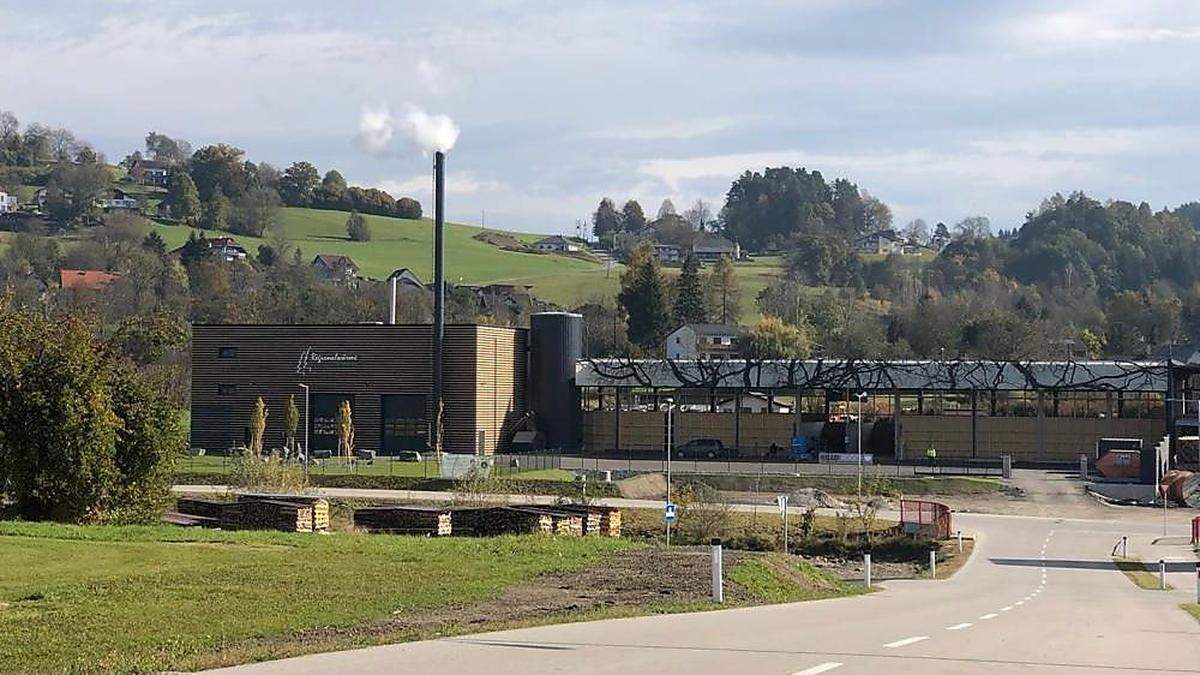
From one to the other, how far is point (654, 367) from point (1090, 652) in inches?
3146

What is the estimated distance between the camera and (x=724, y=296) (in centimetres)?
18050

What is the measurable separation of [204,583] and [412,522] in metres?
18.6

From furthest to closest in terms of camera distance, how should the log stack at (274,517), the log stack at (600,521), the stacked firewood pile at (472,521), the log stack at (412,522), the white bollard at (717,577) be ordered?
the log stack at (600,521) → the log stack at (412,522) → the stacked firewood pile at (472,521) → the log stack at (274,517) → the white bollard at (717,577)

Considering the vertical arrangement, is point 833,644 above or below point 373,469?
above

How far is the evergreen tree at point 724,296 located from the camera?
175625mm

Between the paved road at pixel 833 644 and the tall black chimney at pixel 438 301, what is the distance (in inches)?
2419

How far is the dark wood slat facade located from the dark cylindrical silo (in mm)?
2018

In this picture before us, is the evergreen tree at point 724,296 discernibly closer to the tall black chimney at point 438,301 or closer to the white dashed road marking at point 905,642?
the tall black chimney at point 438,301

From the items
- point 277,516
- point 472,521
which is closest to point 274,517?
point 277,516

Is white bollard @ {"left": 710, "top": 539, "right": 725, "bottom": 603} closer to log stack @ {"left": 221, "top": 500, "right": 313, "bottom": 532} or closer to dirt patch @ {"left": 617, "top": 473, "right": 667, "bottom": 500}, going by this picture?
log stack @ {"left": 221, "top": 500, "right": 313, "bottom": 532}

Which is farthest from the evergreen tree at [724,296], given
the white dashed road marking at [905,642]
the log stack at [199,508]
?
Answer: the white dashed road marking at [905,642]

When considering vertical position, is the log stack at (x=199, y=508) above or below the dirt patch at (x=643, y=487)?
above

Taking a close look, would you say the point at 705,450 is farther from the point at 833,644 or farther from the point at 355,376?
the point at 833,644

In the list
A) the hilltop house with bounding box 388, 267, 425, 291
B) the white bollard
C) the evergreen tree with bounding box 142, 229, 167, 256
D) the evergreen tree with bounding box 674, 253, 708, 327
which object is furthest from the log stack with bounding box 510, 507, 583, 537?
the evergreen tree with bounding box 142, 229, 167, 256
